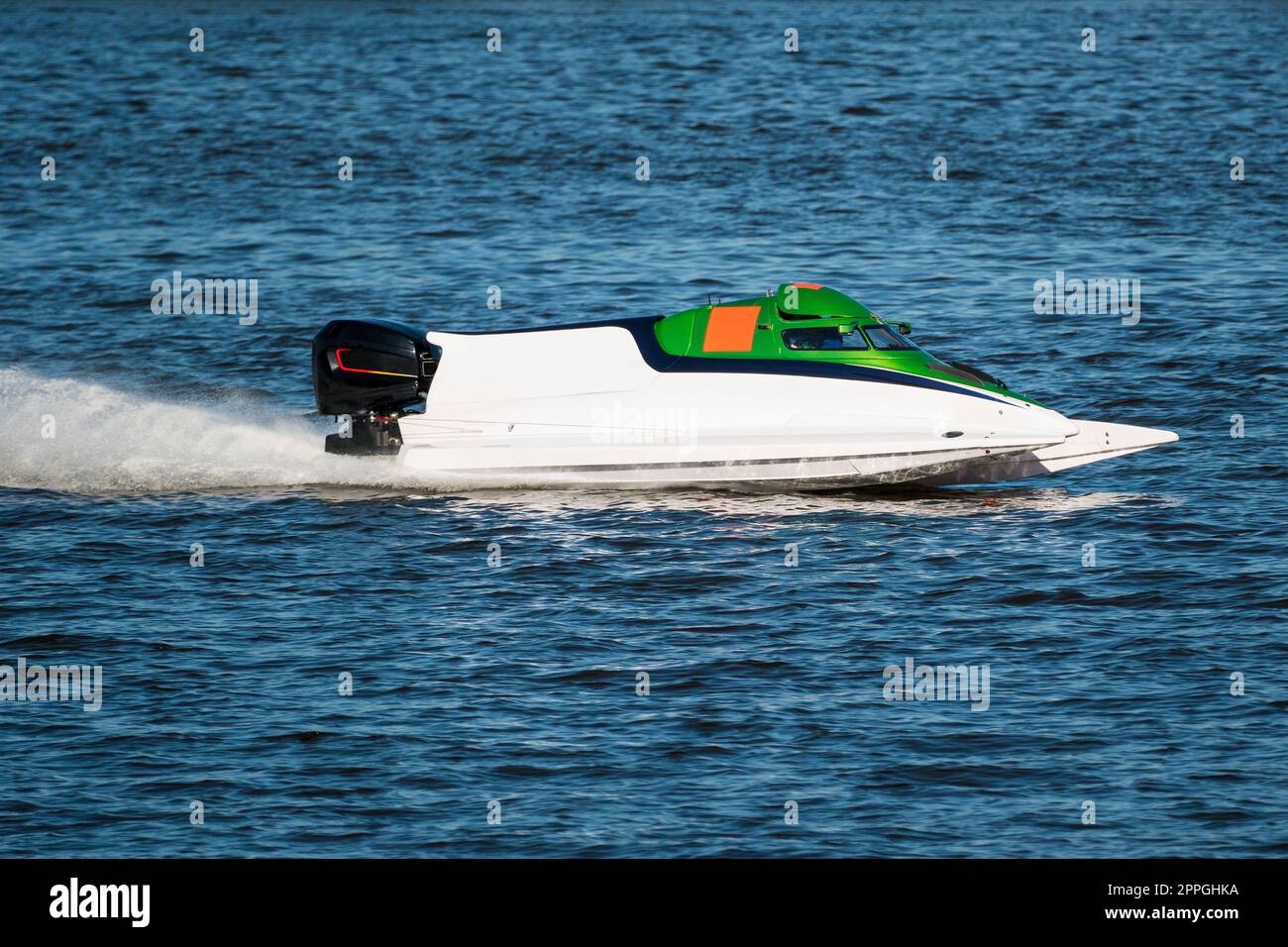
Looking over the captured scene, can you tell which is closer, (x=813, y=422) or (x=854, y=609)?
(x=854, y=609)

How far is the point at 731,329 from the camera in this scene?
21.1m

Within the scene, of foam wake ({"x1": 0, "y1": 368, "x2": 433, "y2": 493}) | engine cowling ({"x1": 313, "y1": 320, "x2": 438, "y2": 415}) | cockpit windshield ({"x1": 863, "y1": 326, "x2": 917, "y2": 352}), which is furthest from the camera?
foam wake ({"x1": 0, "y1": 368, "x2": 433, "y2": 493})

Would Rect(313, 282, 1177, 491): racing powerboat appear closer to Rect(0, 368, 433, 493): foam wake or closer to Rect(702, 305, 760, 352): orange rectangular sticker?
Rect(702, 305, 760, 352): orange rectangular sticker

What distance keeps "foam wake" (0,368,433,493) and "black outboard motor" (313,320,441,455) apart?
451 mm

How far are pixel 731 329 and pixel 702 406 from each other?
1071 millimetres

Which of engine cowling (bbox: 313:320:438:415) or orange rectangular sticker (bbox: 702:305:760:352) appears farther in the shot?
engine cowling (bbox: 313:320:438:415)

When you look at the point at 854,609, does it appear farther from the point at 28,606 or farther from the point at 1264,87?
the point at 1264,87

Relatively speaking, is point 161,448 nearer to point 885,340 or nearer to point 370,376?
point 370,376

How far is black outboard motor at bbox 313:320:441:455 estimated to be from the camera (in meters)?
21.4

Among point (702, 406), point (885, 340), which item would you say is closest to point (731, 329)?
point (702, 406)

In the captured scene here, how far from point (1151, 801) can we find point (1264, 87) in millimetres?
40019

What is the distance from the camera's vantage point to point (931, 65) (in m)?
52.2

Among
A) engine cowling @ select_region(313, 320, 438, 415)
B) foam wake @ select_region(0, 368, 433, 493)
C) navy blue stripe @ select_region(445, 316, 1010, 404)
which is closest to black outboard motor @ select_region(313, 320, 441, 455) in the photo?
engine cowling @ select_region(313, 320, 438, 415)
